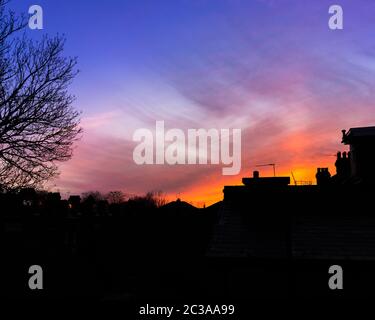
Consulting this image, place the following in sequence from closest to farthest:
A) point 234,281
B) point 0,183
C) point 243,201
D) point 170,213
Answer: point 234,281 → point 0,183 → point 243,201 → point 170,213

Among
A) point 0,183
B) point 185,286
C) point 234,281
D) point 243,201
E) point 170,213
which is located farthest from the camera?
point 170,213

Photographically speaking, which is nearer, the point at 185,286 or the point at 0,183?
the point at 0,183

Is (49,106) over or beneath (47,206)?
over

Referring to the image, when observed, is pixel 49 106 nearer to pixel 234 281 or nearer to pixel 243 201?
pixel 243 201

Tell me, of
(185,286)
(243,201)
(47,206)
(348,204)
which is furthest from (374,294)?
(47,206)

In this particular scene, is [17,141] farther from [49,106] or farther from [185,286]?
[185,286]

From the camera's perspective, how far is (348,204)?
66.5 ft

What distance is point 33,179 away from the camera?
815 inches

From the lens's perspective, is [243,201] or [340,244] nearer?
[340,244]

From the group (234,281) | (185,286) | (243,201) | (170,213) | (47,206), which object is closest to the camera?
(234,281)

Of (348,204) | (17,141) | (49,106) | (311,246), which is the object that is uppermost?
(49,106)

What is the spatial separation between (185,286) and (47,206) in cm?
1092
